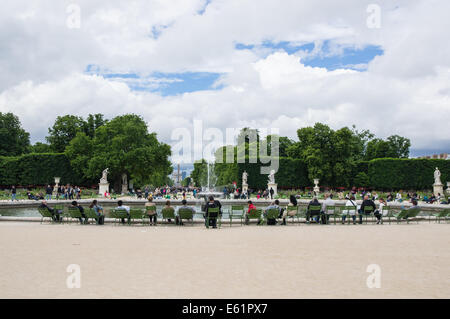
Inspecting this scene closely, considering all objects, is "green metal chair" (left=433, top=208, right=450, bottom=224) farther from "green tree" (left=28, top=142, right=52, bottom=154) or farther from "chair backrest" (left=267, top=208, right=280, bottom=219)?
"green tree" (left=28, top=142, right=52, bottom=154)

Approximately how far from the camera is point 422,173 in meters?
45.0

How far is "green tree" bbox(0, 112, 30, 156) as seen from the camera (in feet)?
175

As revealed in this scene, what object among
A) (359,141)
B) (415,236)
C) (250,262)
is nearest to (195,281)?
(250,262)

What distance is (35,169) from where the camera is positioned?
152ft

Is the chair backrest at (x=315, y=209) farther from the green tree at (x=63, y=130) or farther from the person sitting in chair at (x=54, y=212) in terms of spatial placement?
the green tree at (x=63, y=130)

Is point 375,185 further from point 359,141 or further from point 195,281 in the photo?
point 195,281

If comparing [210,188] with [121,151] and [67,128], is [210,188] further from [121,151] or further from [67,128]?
[67,128]

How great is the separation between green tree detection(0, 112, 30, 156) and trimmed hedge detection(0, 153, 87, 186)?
7.60 metres

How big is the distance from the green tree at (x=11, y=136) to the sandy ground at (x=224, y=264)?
160ft

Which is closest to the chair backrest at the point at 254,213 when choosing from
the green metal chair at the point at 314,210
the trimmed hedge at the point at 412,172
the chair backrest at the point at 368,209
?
the green metal chair at the point at 314,210

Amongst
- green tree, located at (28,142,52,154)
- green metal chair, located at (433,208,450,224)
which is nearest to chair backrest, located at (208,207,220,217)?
green metal chair, located at (433,208,450,224)

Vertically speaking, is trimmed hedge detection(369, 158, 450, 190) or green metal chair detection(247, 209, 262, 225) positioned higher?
trimmed hedge detection(369, 158, 450, 190)

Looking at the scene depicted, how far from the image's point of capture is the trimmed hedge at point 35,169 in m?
46.3
